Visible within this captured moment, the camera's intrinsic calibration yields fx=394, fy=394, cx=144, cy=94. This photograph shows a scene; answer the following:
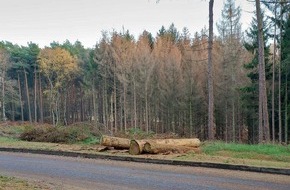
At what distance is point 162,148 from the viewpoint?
16.1 metres

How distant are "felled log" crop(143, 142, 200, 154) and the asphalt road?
2200mm

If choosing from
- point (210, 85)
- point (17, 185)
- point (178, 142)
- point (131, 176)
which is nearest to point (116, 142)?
point (178, 142)

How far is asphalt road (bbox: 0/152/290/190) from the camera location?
920 cm

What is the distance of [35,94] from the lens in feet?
250

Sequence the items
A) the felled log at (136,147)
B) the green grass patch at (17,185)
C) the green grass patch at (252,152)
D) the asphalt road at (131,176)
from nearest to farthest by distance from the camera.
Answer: the green grass patch at (17,185) < the asphalt road at (131,176) < the green grass patch at (252,152) < the felled log at (136,147)

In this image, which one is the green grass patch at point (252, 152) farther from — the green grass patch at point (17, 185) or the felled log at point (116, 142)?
the green grass patch at point (17, 185)

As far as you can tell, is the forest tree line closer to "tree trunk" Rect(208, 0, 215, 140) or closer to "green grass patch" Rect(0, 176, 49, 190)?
"tree trunk" Rect(208, 0, 215, 140)

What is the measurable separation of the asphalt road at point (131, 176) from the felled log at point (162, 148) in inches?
86.6

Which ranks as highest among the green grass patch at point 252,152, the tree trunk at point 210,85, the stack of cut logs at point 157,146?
the tree trunk at point 210,85

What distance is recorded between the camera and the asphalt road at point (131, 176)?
920cm

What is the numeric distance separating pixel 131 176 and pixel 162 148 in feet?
18.0

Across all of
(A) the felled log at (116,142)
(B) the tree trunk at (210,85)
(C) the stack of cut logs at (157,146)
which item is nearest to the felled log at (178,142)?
(C) the stack of cut logs at (157,146)

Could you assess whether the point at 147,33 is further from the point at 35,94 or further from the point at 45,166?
the point at 45,166

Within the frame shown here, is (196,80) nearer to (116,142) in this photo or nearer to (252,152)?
(116,142)
